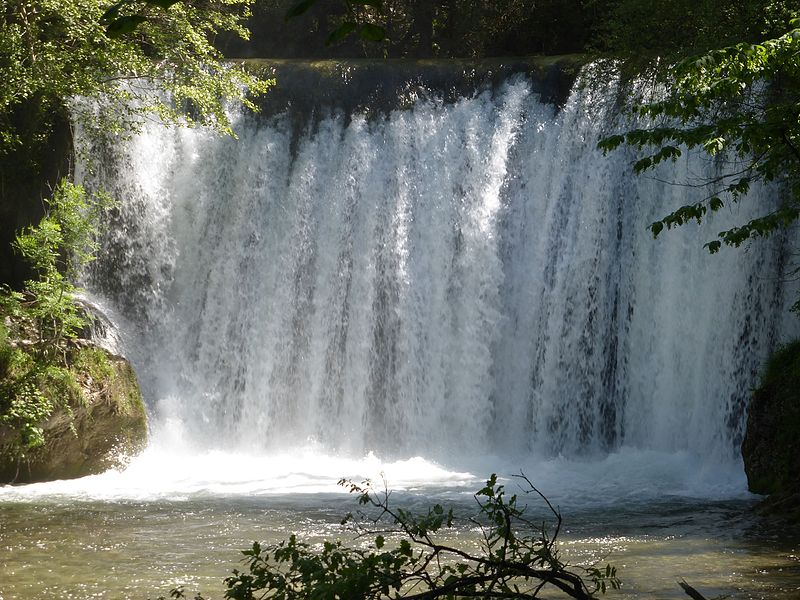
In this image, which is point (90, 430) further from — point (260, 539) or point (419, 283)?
point (419, 283)

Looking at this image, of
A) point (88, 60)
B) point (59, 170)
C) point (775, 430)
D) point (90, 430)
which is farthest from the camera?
point (59, 170)

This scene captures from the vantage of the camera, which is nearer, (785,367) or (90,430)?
(785,367)

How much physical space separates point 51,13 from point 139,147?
8.16ft

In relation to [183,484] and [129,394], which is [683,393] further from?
[129,394]

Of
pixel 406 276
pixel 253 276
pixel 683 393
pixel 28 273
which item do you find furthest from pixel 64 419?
pixel 683 393

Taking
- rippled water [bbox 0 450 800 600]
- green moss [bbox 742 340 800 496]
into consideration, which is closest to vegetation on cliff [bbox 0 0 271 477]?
rippled water [bbox 0 450 800 600]

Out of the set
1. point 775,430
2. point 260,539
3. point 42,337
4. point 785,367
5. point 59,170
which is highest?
point 59,170

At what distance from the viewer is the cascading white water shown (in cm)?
1393

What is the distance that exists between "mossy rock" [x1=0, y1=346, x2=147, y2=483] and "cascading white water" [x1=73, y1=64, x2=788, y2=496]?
1216 mm

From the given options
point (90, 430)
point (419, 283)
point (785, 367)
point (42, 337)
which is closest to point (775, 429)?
point (785, 367)

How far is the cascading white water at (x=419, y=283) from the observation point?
13930mm

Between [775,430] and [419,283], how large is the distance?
610 centimetres

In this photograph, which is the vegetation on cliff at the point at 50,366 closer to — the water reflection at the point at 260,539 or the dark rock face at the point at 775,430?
the water reflection at the point at 260,539

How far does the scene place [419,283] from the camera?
15.4m
